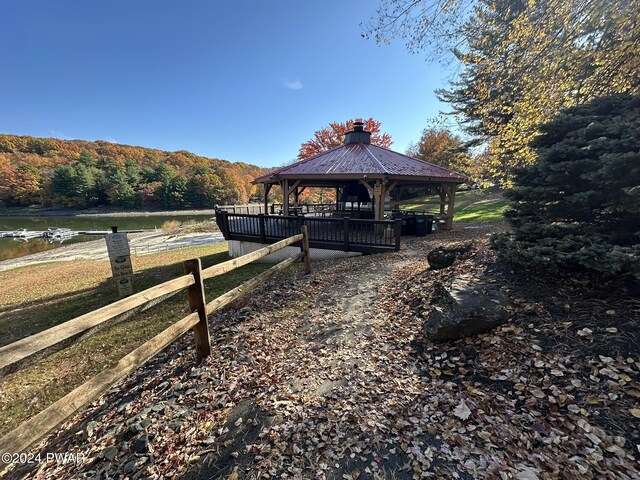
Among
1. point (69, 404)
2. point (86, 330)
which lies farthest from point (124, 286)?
point (69, 404)

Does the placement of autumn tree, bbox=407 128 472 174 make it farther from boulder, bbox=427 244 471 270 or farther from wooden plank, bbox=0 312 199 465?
wooden plank, bbox=0 312 199 465

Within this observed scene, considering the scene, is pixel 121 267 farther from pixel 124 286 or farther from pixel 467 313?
pixel 467 313

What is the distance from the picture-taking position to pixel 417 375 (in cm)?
288

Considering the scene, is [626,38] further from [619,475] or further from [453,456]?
[453,456]

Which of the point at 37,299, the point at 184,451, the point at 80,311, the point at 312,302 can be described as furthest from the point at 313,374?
the point at 37,299

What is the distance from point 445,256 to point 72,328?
5.73 metres

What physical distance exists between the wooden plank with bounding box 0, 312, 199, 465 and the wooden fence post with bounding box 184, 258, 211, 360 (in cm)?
55

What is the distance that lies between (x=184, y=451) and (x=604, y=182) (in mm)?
5073

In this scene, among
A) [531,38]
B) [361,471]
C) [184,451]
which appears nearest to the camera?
[361,471]

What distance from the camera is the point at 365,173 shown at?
9.48 m

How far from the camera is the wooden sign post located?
786 cm

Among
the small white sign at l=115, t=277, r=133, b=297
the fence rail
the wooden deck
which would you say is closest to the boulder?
the wooden deck

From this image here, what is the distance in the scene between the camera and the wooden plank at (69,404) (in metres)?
1.70

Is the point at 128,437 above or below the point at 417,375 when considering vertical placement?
below
